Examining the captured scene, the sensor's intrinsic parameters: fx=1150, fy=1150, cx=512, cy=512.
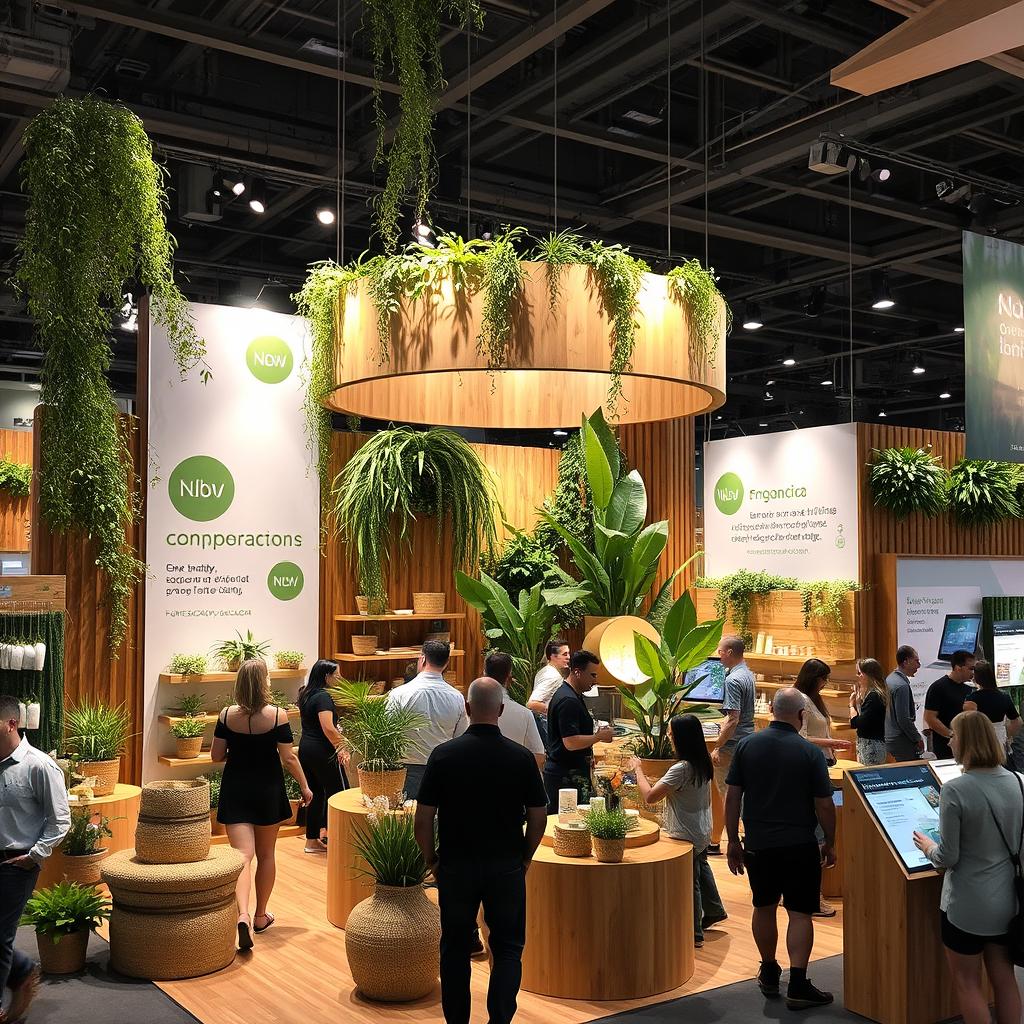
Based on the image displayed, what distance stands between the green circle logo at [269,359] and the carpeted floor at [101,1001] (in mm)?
4536

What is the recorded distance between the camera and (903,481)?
10.2 metres

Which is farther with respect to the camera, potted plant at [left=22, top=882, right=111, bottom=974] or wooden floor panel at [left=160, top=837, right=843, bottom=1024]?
potted plant at [left=22, top=882, right=111, bottom=974]

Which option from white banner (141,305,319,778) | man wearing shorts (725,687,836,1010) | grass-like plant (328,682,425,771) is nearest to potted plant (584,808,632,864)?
man wearing shorts (725,687,836,1010)

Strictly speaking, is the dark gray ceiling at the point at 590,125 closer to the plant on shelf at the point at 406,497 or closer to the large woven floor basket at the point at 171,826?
the plant on shelf at the point at 406,497

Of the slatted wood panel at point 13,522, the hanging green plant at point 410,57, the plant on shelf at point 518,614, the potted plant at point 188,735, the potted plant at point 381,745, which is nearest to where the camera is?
the hanging green plant at point 410,57

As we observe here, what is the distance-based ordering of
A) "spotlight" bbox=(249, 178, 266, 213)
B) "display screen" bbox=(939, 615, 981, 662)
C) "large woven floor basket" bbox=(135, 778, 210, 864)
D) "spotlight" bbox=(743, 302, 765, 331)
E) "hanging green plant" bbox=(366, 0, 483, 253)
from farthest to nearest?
"spotlight" bbox=(743, 302, 765, 331) → "display screen" bbox=(939, 615, 981, 662) → "spotlight" bbox=(249, 178, 266, 213) → "large woven floor basket" bbox=(135, 778, 210, 864) → "hanging green plant" bbox=(366, 0, 483, 253)

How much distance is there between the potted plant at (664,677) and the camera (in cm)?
635

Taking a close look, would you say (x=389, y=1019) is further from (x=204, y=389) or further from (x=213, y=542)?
(x=204, y=389)

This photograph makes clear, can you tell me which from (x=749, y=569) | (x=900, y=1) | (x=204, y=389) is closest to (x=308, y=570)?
(x=204, y=389)

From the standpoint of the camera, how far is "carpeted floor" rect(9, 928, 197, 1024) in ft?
15.9

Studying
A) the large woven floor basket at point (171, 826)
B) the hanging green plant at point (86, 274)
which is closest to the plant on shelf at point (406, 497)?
the hanging green plant at point (86, 274)

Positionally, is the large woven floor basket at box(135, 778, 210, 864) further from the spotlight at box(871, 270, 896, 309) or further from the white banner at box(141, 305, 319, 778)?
the spotlight at box(871, 270, 896, 309)

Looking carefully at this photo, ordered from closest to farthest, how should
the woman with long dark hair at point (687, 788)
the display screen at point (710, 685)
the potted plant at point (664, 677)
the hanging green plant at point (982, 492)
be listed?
1. the woman with long dark hair at point (687, 788)
2. the potted plant at point (664, 677)
3. the display screen at point (710, 685)
4. the hanging green plant at point (982, 492)

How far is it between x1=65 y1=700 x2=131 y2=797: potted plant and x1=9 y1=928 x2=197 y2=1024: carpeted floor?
1.72 metres
